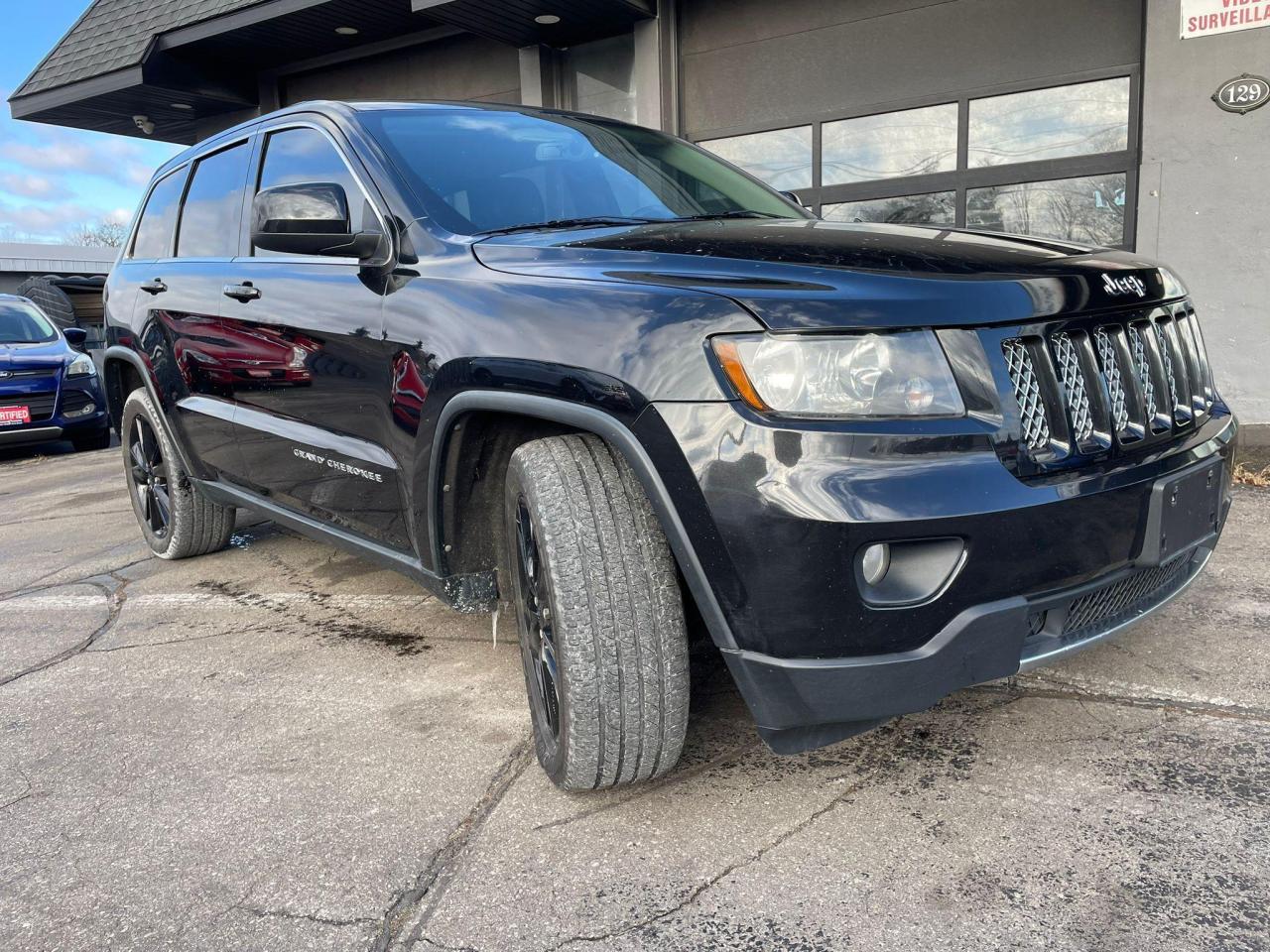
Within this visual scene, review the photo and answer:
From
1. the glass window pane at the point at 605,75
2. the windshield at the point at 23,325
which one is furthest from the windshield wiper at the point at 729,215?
the windshield at the point at 23,325

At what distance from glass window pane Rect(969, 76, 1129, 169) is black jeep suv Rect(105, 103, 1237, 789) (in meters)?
5.00

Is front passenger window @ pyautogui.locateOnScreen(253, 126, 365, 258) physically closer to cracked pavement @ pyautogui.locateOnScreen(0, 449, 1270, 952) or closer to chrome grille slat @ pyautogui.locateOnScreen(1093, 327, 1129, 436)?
cracked pavement @ pyautogui.locateOnScreen(0, 449, 1270, 952)

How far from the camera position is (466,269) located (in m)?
2.33

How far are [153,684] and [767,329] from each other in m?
2.36

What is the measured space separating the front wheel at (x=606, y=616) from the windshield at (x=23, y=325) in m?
9.63

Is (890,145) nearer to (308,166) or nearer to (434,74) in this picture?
(434,74)

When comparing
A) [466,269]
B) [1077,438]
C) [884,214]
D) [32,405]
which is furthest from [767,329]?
[32,405]

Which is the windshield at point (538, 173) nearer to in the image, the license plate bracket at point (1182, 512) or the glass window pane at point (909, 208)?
the license plate bracket at point (1182, 512)

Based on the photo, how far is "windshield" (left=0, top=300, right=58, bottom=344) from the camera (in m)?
9.74

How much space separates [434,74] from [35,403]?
5.06 meters

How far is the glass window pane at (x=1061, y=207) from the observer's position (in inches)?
265

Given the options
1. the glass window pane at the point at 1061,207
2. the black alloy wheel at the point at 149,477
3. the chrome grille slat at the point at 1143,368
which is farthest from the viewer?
the glass window pane at the point at 1061,207

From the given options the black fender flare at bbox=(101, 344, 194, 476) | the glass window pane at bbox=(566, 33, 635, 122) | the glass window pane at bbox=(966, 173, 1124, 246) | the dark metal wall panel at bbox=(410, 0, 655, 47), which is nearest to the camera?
the black fender flare at bbox=(101, 344, 194, 476)

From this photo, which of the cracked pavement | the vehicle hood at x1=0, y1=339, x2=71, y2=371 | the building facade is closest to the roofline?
the cracked pavement
